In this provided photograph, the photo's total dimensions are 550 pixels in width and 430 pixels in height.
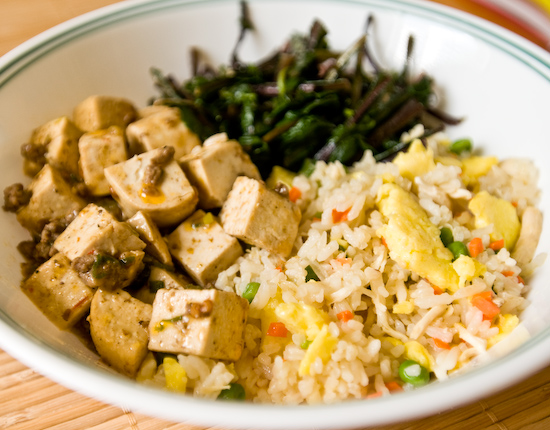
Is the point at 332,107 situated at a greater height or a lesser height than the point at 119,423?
greater

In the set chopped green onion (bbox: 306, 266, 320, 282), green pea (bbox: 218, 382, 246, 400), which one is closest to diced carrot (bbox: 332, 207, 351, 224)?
chopped green onion (bbox: 306, 266, 320, 282)

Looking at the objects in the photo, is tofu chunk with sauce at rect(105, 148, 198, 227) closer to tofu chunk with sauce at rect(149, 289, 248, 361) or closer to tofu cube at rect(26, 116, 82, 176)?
tofu cube at rect(26, 116, 82, 176)

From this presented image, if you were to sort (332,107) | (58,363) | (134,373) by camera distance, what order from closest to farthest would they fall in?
(58,363) → (134,373) → (332,107)

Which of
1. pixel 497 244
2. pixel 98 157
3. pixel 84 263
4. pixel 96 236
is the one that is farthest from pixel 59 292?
pixel 497 244

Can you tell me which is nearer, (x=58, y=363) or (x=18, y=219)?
(x=58, y=363)

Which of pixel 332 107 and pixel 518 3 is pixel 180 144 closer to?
pixel 332 107

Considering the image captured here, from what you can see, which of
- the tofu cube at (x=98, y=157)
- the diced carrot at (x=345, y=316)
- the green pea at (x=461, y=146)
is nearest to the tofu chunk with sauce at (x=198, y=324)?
the diced carrot at (x=345, y=316)

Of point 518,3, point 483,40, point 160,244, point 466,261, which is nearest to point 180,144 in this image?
point 160,244
